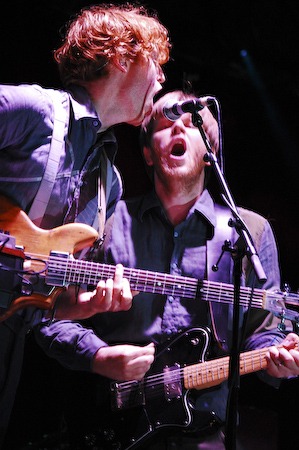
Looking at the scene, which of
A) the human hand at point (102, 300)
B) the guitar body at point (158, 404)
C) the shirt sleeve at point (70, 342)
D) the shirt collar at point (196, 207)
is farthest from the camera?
the shirt collar at point (196, 207)

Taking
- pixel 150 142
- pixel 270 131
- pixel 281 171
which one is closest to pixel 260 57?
pixel 270 131

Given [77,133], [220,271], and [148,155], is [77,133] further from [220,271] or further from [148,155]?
[220,271]

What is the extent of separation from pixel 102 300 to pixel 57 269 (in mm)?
229

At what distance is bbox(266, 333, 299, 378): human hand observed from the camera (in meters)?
2.42

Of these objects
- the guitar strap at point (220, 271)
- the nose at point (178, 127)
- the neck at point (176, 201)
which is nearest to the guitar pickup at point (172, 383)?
the guitar strap at point (220, 271)

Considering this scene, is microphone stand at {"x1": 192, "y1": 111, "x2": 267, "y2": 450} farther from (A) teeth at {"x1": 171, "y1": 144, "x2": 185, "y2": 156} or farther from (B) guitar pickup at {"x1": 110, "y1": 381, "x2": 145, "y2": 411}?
(A) teeth at {"x1": 171, "y1": 144, "x2": 185, "y2": 156}

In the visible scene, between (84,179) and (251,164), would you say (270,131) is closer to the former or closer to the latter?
(251,164)

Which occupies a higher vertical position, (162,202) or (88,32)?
(88,32)

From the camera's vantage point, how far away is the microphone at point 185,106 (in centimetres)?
212

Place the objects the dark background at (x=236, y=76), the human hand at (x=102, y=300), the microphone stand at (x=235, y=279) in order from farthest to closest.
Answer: the dark background at (x=236, y=76) < the human hand at (x=102, y=300) < the microphone stand at (x=235, y=279)

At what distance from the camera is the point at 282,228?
411 centimetres

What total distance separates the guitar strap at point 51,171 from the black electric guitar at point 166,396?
87 cm

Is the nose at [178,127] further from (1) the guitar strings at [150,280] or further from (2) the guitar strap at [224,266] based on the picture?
(1) the guitar strings at [150,280]

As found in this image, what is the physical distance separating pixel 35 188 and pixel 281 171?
264 cm
